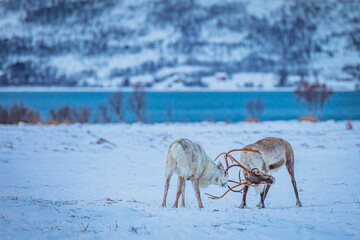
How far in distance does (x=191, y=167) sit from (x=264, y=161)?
1541 millimetres

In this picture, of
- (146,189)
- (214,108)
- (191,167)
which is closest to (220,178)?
(191,167)

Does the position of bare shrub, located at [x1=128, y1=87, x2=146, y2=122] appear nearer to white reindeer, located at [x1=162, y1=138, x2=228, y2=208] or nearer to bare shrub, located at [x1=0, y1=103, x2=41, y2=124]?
bare shrub, located at [x1=0, y1=103, x2=41, y2=124]

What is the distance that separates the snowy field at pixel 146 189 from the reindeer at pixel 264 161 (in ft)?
1.81

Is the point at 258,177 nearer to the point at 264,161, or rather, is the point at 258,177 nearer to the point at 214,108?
the point at 264,161

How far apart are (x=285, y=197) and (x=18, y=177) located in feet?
27.3

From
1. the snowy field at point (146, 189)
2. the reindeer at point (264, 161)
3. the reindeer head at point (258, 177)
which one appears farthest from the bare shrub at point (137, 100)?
the reindeer head at point (258, 177)

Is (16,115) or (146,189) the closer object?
(146,189)

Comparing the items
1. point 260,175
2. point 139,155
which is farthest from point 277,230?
point 139,155

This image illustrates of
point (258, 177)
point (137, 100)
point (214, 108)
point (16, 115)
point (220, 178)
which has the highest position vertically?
point (137, 100)

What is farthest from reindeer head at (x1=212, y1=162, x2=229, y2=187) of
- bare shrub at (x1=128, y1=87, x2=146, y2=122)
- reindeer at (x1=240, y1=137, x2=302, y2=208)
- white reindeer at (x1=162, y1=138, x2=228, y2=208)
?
bare shrub at (x1=128, y1=87, x2=146, y2=122)

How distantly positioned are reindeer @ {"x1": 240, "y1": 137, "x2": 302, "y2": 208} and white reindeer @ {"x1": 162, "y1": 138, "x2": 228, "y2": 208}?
70 cm

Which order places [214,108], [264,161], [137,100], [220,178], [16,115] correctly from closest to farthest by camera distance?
1. [264,161]
2. [220,178]
3. [16,115]
4. [137,100]
5. [214,108]

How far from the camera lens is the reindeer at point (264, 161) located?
7.06 meters

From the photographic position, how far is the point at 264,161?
752 cm
